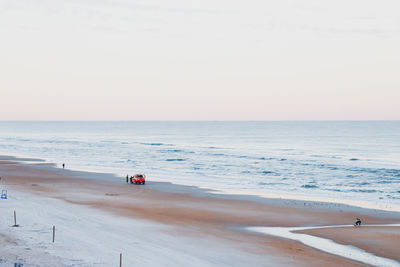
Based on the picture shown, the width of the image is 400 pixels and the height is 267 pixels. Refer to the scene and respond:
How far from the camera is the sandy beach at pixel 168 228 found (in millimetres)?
23844

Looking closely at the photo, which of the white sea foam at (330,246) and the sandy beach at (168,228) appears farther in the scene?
the white sea foam at (330,246)

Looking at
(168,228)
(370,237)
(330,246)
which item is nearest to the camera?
(330,246)

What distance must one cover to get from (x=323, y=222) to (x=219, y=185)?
2284 centimetres

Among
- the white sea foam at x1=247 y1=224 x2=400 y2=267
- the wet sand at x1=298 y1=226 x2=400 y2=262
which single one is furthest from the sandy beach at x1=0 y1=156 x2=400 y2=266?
the white sea foam at x1=247 y1=224 x2=400 y2=267

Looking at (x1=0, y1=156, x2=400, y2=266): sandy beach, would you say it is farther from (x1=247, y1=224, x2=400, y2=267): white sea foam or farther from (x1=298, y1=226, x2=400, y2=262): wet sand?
(x1=247, y1=224, x2=400, y2=267): white sea foam

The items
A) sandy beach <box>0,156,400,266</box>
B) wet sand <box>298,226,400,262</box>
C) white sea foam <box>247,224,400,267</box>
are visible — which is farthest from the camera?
wet sand <box>298,226,400,262</box>

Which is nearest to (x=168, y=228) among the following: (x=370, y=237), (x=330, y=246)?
(x=330, y=246)

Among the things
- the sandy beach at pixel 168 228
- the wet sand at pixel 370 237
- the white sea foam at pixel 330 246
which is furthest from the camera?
the wet sand at pixel 370 237

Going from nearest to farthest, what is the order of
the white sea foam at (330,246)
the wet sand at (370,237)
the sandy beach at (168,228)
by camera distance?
the sandy beach at (168,228)
the white sea foam at (330,246)
the wet sand at (370,237)

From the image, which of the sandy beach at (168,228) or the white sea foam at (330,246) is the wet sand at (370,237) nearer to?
the sandy beach at (168,228)

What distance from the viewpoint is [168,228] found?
31.6m

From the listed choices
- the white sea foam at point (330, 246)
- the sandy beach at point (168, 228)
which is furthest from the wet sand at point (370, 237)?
the white sea foam at point (330, 246)

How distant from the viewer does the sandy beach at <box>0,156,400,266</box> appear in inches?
939

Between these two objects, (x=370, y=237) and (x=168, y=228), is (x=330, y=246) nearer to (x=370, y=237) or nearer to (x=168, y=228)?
(x=370, y=237)
